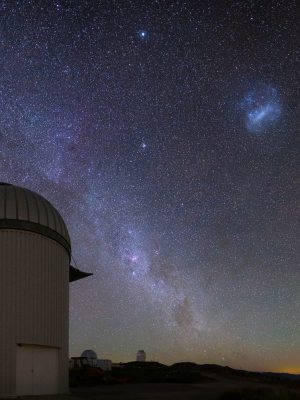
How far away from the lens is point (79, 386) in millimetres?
26281

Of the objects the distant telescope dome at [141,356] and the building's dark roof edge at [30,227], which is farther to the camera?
the distant telescope dome at [141,356]

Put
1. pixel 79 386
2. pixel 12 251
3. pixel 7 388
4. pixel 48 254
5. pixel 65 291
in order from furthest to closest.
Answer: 1. pixel 79 386
2. pixel 65 291
3. pixel 48 254
4. pixel 12 251
5. pixel 7 388

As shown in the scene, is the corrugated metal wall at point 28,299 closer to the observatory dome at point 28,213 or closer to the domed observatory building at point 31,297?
the domed observatory building at point 31,297

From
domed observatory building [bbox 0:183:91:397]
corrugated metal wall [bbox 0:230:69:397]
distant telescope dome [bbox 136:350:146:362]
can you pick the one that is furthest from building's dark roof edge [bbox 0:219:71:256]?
distant telescope dome [bbox 136:350:146:362]

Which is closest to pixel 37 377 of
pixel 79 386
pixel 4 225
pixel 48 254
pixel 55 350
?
pixel 55 350

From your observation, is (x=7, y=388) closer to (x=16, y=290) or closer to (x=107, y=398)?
(x=16, y=290)

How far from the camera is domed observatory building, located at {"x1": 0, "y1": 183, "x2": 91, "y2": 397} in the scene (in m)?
15.5

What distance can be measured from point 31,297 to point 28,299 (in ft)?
0.46

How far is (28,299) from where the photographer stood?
1606 cm

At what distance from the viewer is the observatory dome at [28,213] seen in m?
16.2

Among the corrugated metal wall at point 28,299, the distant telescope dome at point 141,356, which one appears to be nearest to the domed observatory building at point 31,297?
the corrugated metal wall at point 28,299

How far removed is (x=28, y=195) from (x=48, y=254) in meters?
2.24

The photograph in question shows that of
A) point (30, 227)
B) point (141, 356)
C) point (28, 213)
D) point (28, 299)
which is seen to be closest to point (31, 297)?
point (28, 299)

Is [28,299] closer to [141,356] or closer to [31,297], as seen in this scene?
[31,297]
